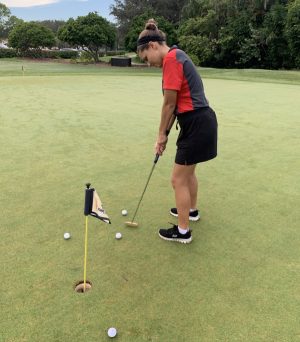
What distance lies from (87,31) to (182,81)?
2516cm

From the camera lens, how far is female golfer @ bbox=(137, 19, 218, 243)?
2564 mm

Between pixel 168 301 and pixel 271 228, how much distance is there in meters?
1.35

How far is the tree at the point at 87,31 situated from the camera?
2589cm

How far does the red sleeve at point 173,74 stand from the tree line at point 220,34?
2464 centimetres

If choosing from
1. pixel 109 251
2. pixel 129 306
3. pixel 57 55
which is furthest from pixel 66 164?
pixel 57 55

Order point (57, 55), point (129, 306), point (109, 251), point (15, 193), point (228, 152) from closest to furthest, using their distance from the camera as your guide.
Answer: point (129, 306) → point (109, 251) → point (15, 193) → point (228, 152) → point (57, 55)

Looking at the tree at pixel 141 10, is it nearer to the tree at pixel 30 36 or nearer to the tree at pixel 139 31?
the tree at pixel 30 36

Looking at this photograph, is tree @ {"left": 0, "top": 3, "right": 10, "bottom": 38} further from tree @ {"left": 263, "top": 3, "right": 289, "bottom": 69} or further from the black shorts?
the black shorts

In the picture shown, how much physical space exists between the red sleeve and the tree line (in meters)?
24.6

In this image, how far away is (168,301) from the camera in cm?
228

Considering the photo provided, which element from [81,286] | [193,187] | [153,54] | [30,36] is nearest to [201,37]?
[30,36]

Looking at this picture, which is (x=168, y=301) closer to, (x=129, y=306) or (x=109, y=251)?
(x=129, y=306)

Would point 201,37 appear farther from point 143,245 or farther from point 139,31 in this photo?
point 143,245

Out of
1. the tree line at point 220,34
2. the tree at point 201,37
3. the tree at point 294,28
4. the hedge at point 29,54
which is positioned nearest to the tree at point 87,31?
the tree line at point 220,34
